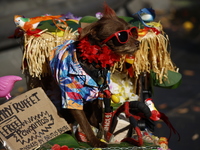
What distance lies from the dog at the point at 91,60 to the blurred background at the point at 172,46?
0.74 meters

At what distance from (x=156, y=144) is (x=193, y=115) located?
7.32 ft

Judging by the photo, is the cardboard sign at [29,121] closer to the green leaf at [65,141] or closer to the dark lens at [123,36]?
the green leaf at [65,141]

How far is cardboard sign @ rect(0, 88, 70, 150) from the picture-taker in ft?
11.3

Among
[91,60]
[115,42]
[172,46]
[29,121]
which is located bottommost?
[172,46]

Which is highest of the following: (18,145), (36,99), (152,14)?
(152,14)

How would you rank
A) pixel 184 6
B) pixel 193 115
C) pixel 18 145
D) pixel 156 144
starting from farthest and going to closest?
pixel 184 6 → pixel 193 115 → pixel 156 144 → pixel 18 145

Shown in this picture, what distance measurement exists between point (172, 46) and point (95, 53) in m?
4.54

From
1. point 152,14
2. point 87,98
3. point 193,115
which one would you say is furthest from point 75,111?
point 193,115

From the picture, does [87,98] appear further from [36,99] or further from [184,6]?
[184,6]

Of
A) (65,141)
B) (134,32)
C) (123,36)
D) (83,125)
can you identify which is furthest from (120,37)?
(65,141)

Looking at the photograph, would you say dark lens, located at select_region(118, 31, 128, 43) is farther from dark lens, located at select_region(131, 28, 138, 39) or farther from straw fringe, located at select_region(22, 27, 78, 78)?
straw fringe, located at select_region(22, 27, 78, 78)

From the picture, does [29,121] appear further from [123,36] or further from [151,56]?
[151,56]

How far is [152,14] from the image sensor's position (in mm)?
4199

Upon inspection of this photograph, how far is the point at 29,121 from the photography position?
11.5 feet
